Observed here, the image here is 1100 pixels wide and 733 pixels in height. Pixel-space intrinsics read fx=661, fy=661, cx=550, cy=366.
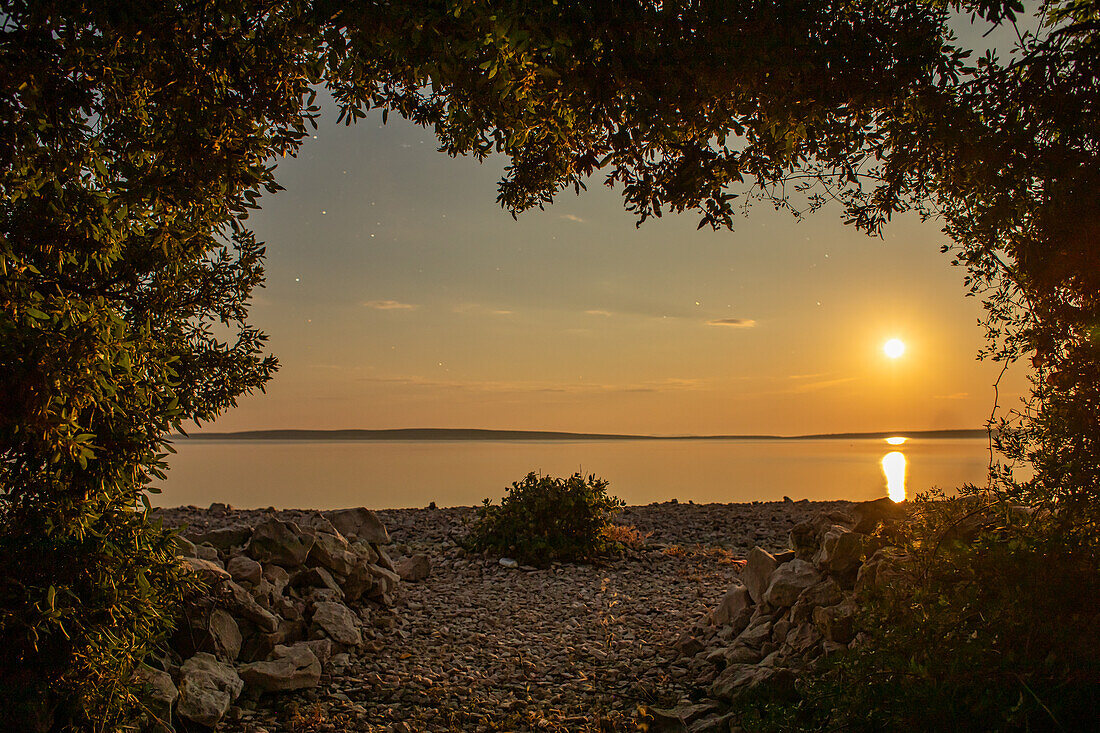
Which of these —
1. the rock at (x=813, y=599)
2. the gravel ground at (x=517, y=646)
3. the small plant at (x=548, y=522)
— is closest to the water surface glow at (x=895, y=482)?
the small plant at (x=548, y=522)

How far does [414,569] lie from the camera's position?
28.1 feet

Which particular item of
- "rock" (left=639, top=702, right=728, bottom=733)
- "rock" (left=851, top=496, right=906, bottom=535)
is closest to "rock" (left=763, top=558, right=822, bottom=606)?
"rock" (left=851, top=496, right=906, bottom=535)

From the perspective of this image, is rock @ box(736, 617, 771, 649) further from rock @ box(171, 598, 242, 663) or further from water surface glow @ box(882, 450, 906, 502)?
water surface glow @ box(882, 450, 906, 502)

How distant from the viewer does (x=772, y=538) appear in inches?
439

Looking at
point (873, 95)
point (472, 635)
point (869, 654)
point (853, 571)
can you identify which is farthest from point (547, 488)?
point (873, 95)

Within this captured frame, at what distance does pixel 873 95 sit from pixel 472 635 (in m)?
5.90

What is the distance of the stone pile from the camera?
4617mm

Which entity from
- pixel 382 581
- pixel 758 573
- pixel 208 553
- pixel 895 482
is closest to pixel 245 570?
pixel 208 553

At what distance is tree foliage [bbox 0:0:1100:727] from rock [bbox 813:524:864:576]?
2.16m

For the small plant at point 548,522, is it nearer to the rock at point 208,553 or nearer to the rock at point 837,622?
the rock at point 208,553

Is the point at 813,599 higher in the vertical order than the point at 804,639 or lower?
higher

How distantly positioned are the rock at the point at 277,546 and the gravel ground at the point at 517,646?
41.4 inches

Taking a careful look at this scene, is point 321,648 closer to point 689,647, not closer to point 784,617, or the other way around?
point 689,647

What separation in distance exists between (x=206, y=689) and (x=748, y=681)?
3.98 m
